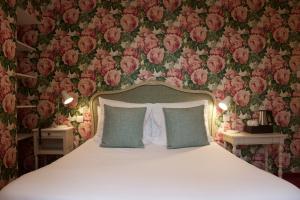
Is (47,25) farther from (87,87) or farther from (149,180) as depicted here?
(149,180)

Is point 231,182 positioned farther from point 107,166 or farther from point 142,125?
point 142,125

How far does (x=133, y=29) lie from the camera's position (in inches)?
140

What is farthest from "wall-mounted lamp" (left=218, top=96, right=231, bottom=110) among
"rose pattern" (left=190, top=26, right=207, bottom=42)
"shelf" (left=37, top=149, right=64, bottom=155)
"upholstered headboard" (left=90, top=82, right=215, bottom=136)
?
"shelf" (left=37, top=149, right=64, bottom=155)

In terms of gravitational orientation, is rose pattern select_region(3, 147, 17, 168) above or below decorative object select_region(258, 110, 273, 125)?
below

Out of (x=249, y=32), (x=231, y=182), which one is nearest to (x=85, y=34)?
(x=249, y=32)

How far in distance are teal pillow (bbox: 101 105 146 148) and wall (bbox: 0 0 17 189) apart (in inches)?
37.2

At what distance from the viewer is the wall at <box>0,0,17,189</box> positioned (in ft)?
8.95

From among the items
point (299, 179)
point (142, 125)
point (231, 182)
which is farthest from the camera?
point (299, 179)

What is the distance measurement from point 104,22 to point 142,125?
1490 millimetres

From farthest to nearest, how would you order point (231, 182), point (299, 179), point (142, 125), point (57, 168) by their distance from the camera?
1. point (299, 179)
2. point (142, 125)
3. point (57, 168)
4. point (231, 182)

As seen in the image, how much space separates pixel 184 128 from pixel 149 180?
1.14 metres

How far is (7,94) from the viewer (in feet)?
9.26

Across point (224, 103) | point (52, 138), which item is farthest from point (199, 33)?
point (52, 138)

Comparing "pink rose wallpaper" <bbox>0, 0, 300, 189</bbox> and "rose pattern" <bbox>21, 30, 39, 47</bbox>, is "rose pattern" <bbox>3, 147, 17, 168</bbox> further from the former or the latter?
"rose pattern" <bbox>21, 30, 39, 47</bbox>
